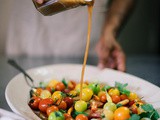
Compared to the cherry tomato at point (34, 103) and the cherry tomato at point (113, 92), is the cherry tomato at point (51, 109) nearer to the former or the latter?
the cherry tomato at point (34, 103)

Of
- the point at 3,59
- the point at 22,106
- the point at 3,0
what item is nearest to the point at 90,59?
the point at 3,59

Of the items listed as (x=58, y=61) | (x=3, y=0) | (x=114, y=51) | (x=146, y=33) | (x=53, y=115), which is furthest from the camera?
(x=146, y=33)

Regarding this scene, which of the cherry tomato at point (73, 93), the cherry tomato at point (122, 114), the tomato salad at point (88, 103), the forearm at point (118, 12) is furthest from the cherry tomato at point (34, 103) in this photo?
the forearm at point (118, 12)

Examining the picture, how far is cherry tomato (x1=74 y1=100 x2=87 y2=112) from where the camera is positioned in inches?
32.2

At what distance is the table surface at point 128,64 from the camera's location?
114 cm

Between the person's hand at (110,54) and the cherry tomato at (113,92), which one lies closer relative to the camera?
the cherry tomato at (113,92)

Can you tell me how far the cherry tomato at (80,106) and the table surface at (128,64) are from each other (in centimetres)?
32

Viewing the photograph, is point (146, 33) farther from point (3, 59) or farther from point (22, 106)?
point (22, 106)

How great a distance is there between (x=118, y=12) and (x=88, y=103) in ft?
1.95

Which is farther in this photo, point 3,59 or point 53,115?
point 3,59

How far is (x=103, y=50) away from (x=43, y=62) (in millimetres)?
251

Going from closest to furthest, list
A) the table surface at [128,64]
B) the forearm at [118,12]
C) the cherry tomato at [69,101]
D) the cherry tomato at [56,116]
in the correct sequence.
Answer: the cherry tomato at [56,116], the cherry tomato at [69,101], the table surface at [128,64], the forearm at [118,12]

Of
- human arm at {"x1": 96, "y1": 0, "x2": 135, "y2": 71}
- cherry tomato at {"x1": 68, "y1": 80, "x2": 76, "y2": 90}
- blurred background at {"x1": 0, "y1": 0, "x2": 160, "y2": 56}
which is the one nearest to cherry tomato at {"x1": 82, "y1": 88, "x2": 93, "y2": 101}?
cherry tomato at {"x1": 68, "y1": 80, "x2": 76, "y2": 90}

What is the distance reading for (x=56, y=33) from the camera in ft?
4.61
